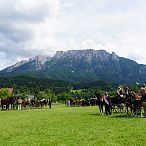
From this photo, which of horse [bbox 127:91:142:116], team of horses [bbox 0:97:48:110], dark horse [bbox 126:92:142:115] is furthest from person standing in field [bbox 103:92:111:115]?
team of horses [bbox 0:97:48:110]

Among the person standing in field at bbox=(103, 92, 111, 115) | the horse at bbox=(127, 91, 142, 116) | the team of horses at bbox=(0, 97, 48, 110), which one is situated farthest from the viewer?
the team of horses at bbox=(0, 97, 48, 110)

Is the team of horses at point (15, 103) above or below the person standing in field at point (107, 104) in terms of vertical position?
above

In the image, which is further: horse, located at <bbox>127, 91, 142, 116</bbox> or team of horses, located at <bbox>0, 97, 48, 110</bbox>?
team of horses, located at <bbox>0, 97, 48, 110</bbox>

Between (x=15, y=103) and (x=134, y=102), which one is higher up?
(x=15, y=103)

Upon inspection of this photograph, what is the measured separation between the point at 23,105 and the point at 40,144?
49.9m

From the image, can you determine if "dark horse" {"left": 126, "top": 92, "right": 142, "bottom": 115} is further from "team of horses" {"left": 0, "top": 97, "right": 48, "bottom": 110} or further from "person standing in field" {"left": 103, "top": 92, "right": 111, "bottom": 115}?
"team of horses" {"left": 0, "top": 97, "right": 48, "bottom": 110}

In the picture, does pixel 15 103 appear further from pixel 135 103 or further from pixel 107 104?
pixel 135 103

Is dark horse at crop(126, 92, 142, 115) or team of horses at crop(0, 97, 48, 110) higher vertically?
team of horses at crop(0, 97, 48, 110)

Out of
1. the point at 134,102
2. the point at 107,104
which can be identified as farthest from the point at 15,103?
the point at 134,102

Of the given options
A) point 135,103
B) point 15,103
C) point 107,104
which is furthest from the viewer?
point 15,103

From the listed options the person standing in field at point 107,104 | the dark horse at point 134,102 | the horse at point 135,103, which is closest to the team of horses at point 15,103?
the person standing in field at point 107,104

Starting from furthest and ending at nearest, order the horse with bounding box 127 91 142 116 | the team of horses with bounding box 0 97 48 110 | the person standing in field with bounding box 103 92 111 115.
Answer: the team of horses with bounding box 0 97 48 110 < the person standing in field with bounding box 103 92 111 115 < the horse with bounding box 127 91 142 116

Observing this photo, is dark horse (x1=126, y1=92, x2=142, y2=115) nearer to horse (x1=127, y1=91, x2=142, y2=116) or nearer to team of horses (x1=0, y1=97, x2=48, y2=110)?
horse (x1=127, y1=91, x2=142, y2=116)

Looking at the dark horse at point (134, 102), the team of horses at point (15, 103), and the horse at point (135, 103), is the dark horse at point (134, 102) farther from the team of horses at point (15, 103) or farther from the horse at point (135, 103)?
the team of horses at point (15, 103)
